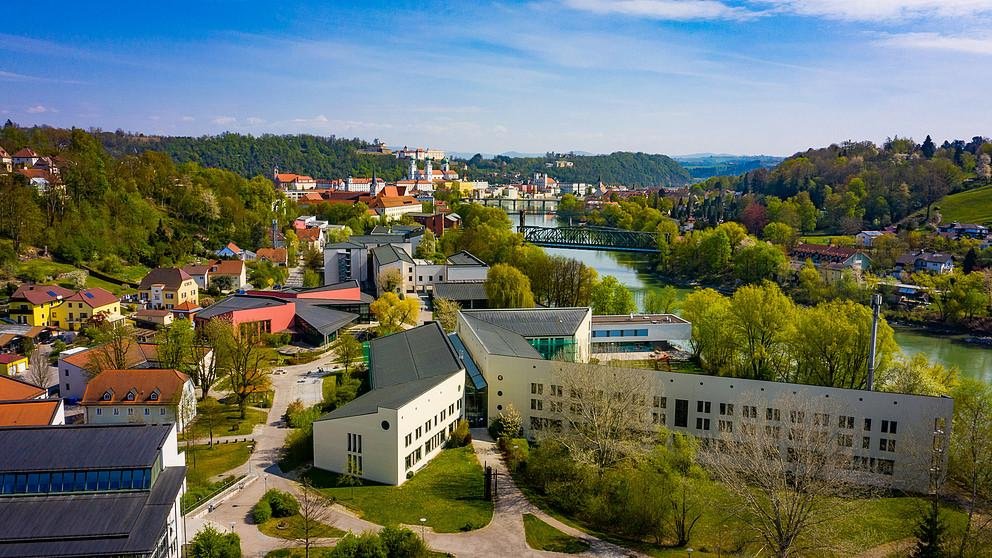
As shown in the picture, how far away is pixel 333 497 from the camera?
40.5 ft

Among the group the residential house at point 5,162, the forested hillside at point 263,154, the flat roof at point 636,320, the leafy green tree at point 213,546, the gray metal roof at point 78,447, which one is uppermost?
the forested hillside at point 263,154

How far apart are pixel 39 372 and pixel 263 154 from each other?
8211 cm

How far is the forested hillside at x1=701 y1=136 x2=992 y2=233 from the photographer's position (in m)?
51.1

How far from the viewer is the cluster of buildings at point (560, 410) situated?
509 inches

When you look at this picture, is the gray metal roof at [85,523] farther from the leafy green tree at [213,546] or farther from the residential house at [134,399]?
the residential house at [134,399]

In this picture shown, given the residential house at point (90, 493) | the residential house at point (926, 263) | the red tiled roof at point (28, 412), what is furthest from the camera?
the residential house at point (926, 263)

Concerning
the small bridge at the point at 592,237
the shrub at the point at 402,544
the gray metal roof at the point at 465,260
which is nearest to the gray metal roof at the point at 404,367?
the shrub at the point at 402,544

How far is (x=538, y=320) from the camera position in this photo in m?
19.7

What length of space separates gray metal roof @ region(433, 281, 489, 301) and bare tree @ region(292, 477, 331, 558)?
1692cm

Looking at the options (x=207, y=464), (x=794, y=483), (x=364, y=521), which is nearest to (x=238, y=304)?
(x=207, y=464)

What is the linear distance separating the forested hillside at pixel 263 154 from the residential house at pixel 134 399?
251ft

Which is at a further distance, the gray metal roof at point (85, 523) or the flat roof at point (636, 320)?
the flat roof at point (636, 320)

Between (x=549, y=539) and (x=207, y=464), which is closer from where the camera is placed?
(x=549, y=539)

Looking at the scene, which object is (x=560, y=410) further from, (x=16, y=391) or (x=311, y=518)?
(x=16, y=391)
